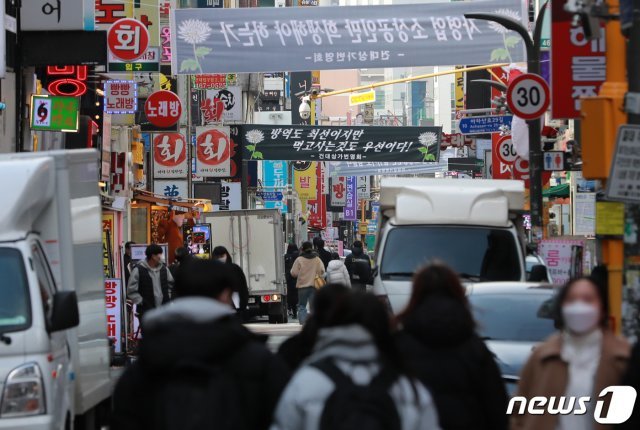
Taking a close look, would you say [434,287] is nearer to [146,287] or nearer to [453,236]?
[453,236]

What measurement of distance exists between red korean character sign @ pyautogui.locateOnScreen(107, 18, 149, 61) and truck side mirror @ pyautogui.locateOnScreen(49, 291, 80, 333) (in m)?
17.2

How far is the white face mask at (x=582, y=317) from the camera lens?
21.1 feet

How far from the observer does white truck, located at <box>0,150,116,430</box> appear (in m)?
8.97

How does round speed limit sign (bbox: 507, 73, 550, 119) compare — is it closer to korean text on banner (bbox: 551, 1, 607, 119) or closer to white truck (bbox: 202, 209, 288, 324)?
korean text on banner (bbox: 551, 1, 607, 119)

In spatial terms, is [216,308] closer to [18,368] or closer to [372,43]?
[18,368]

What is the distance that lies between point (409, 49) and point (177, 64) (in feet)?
14.0

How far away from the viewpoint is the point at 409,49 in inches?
938

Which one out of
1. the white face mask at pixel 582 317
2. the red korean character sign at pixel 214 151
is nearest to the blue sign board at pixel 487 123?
the red korean character sign at pixel 214 151

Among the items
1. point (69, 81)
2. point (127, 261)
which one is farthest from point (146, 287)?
point (69, 81)

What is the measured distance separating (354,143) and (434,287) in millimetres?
33967

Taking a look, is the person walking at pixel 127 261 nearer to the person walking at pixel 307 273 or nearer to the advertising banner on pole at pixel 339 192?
the person walking at pixel 307 273

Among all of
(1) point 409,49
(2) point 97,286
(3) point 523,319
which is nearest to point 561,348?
(3) point 523,319

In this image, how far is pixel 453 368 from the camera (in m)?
6.35

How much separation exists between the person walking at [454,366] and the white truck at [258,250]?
26.8m
